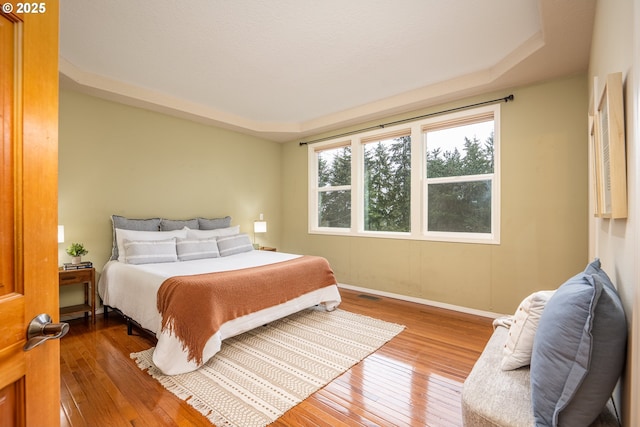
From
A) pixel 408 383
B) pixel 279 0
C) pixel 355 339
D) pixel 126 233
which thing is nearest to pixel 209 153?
pixel 126 233

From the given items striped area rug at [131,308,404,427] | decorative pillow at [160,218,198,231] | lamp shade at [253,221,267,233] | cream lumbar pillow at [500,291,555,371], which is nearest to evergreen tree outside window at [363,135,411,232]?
striped area rug at [131,308,404,427]

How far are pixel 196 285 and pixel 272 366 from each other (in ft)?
2.88

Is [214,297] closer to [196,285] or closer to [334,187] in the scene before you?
[196,285]

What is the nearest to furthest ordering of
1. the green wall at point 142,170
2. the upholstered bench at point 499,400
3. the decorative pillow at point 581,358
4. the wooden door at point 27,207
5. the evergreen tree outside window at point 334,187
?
the wooden door at point 27,207
the decorative pillow at point 581,358
the upholstered bench at point 499,400
the green wall at point 142,170
the evergreen tree outside window at point 334,187

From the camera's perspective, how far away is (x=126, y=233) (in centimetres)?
342

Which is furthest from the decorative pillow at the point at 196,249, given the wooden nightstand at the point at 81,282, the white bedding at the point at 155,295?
the wooden nightstand at the point at 81,282

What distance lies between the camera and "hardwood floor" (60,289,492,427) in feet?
5.73

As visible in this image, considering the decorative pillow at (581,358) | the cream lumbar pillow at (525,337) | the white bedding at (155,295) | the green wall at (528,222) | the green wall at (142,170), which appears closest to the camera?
the decorative pillow at (581,358)

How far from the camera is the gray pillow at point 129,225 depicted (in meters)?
3.54

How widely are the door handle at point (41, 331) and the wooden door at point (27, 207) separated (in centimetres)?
1

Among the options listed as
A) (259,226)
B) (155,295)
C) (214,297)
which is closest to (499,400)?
(214,297)

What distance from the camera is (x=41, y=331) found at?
27.9 inches

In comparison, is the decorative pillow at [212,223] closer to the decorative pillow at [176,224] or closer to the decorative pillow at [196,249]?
the decorative pillow at [176,224]

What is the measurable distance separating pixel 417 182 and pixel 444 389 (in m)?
2.55
